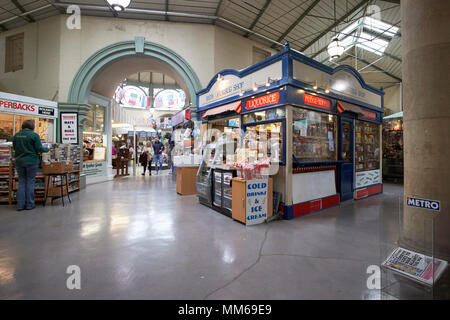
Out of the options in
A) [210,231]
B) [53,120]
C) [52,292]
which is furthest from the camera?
[53,120]

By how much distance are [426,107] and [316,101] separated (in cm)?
259

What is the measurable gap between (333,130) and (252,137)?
86.7 inches

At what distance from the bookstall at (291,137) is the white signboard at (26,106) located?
206 inches

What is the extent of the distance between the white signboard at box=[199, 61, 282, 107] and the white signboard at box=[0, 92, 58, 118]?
5004 millimetres

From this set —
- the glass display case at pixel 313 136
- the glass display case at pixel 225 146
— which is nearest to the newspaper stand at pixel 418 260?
the glass display case at pixel 313 136

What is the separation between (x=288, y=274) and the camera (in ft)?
7.87

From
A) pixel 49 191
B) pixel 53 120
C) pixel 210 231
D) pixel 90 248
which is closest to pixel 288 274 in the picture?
pixel 210 231

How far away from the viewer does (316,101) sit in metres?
5.22

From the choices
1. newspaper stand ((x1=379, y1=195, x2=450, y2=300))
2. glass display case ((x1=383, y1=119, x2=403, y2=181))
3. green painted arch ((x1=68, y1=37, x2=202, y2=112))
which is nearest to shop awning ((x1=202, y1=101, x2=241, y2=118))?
green painted arch ((x1=68, y1=37, x2=202, y2=112))

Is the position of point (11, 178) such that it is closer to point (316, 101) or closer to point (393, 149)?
point (316, 101)

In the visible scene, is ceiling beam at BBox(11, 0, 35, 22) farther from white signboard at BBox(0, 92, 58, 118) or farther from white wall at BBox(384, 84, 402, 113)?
white wall at BBox(384, 84, 402, 113)

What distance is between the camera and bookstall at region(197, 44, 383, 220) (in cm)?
463
